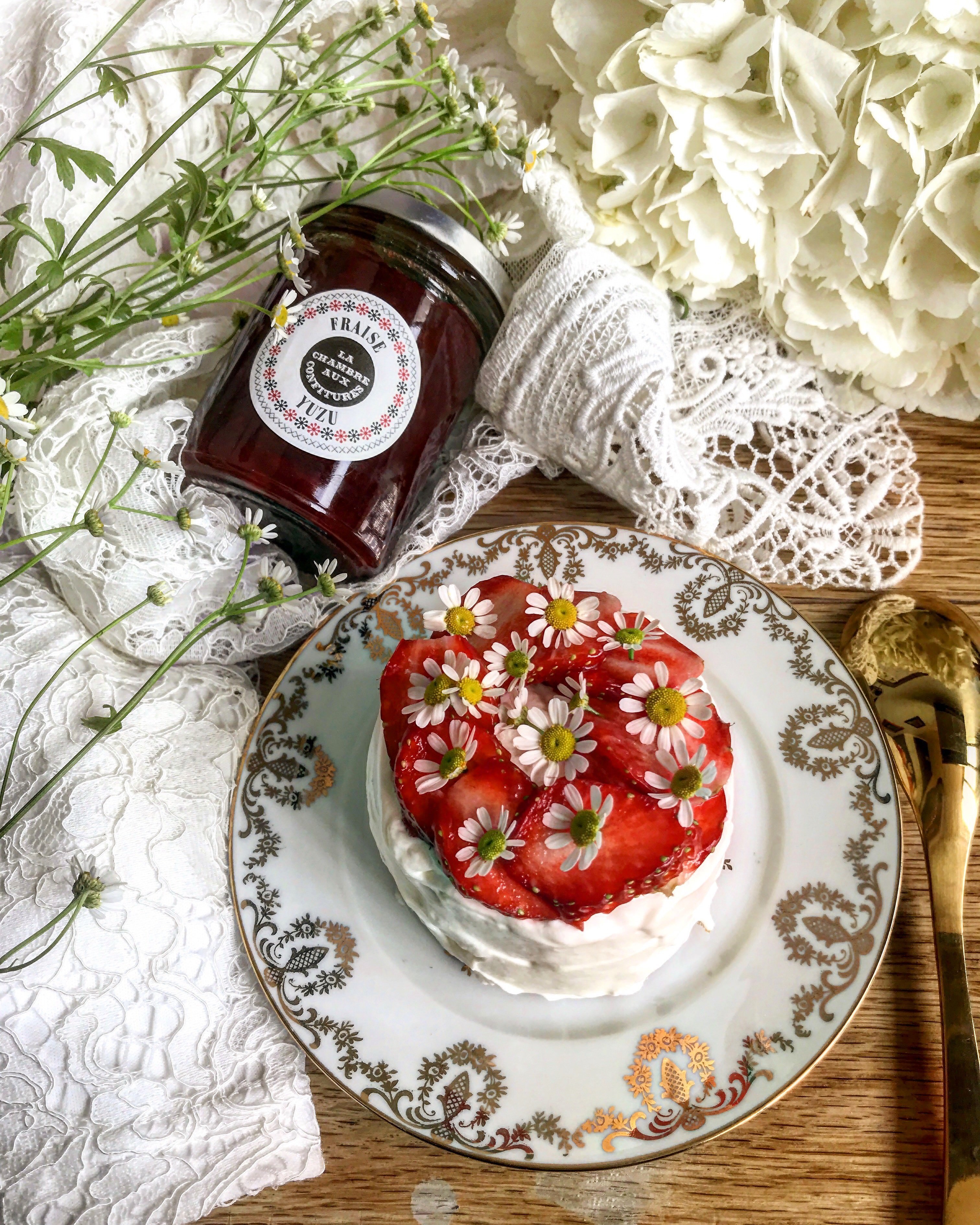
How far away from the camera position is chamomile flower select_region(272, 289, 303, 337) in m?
0.54

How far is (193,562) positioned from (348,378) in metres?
0.18

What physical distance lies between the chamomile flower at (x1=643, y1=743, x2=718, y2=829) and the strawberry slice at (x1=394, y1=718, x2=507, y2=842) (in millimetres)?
91

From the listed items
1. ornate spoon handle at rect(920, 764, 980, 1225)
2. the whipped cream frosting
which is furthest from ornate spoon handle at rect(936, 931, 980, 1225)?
the whipped cream frosting

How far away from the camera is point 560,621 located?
23.8 inches

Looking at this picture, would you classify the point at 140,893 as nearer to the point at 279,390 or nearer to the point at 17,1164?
the point at 17,1164

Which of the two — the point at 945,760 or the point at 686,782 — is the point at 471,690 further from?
the point at 945,760

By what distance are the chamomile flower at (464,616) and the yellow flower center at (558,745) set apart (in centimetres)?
9

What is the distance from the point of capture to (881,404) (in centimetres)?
84

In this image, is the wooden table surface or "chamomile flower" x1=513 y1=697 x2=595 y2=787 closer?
"chamomile flower" x1=513 y1=697 x2=595 y2=787

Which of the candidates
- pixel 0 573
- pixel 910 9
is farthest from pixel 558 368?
pixel 0 573

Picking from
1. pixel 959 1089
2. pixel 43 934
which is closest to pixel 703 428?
pixel 959 1089

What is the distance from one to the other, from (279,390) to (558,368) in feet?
0.72

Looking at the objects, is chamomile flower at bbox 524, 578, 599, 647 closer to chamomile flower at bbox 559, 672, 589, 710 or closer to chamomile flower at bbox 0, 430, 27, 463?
chamomile flower at bbox 559, 672, 589, 710

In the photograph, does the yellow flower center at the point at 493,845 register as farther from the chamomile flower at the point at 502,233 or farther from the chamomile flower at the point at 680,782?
the chamomile flower at the point at 502,233
